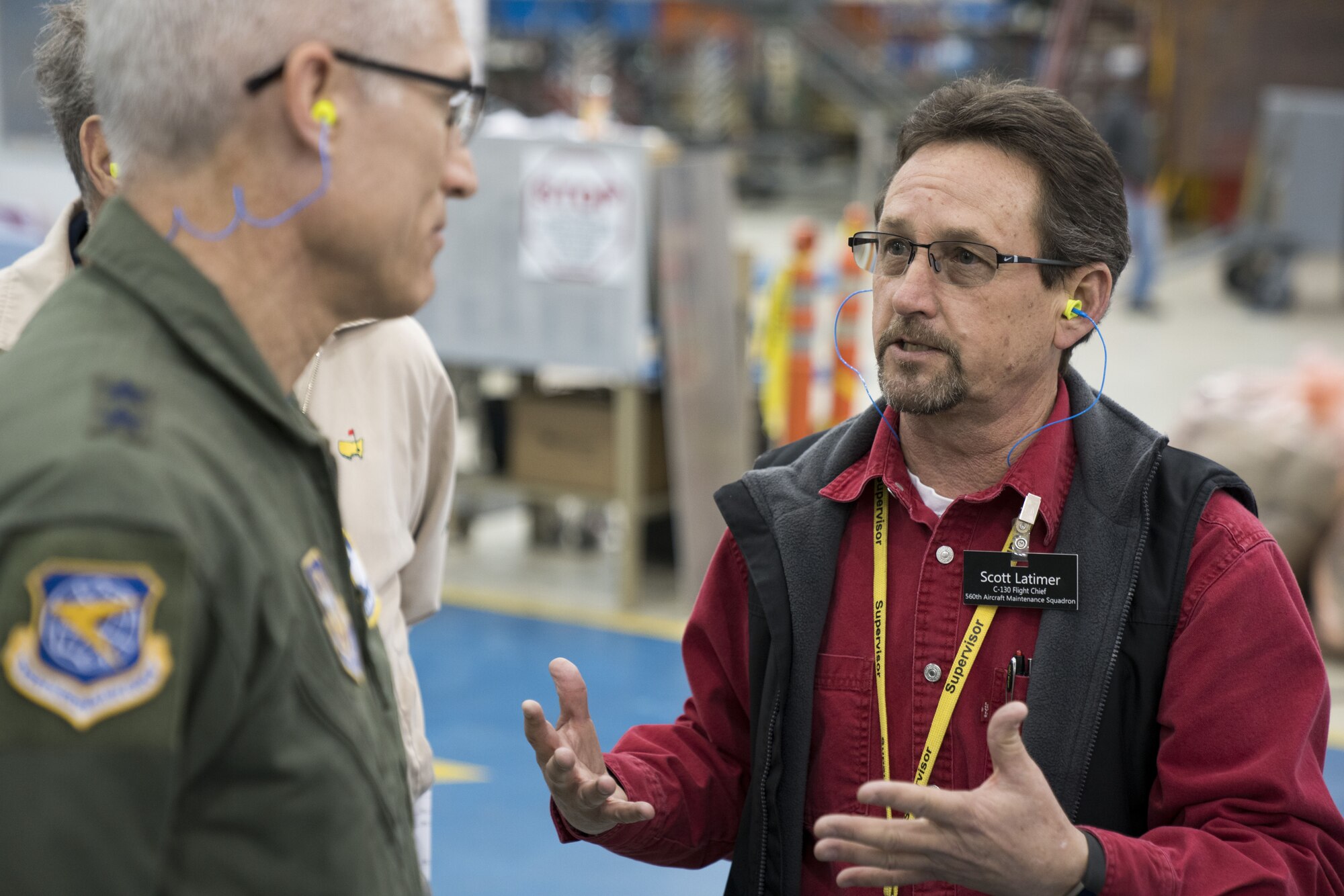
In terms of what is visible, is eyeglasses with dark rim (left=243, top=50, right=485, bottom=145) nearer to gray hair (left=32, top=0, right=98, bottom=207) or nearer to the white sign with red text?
gray hair (left=32, top=0, right=98, bottom=207)

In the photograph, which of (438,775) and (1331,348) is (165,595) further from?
(1331,348)

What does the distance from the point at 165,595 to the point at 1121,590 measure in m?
1.38

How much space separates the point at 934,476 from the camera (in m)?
2.21

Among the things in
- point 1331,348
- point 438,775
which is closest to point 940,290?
point 438,775

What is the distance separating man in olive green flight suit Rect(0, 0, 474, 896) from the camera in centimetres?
100

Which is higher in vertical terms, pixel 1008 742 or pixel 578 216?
pixel 578 216

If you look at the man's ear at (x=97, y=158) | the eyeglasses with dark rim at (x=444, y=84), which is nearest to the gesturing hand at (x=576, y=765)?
the eyeglasses with dark rim at (x=444, y=84)

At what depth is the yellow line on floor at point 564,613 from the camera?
648cm

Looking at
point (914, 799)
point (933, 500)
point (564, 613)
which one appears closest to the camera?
point (914, 799)

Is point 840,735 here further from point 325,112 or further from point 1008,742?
point 325,112

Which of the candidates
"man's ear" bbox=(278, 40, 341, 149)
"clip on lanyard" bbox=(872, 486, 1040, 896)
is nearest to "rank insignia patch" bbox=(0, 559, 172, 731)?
"man's ear" bbox=(278, 40, 341, 149)

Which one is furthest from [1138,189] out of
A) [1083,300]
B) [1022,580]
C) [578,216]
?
[1022,580]

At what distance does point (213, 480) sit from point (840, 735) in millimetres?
1213

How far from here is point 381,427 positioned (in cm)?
256
